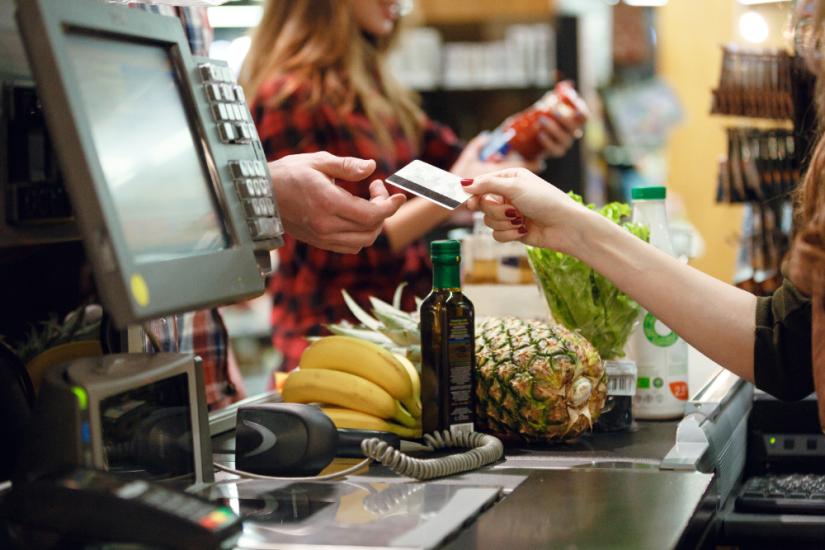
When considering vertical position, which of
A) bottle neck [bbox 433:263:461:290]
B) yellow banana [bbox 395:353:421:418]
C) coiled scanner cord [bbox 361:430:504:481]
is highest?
bottle neck [bbox 433:263:461:290]

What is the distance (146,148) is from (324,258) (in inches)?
77.1

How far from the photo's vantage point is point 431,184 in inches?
61.1

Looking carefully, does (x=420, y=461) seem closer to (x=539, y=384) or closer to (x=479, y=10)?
(x=539, y=384)

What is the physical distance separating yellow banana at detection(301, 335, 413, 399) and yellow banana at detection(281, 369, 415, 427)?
12 millimetres

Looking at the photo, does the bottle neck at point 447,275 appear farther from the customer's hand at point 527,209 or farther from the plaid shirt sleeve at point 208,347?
the plaid shirt sleeve at point 208,347

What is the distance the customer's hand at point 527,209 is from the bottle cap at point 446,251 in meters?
0.08

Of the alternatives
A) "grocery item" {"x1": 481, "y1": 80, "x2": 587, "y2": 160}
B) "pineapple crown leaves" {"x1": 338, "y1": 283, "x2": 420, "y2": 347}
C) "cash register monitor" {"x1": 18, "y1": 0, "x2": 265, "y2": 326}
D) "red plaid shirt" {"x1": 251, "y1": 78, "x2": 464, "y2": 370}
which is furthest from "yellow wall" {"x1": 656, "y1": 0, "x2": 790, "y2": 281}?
"cash register monitor" {"x1": 18, "y1": 0, "x2": 265, "y2": 326}

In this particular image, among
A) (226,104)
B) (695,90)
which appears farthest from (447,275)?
(695,90)

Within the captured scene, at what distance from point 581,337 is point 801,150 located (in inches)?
43.5

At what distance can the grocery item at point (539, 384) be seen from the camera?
161cm

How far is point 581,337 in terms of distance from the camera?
1708 mm

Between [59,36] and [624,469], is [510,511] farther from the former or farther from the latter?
[59,36]

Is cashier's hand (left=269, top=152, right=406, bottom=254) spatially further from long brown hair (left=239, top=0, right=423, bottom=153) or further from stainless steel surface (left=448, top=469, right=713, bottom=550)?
long brown hair (left=239, top=0, right=423, bottom=153)

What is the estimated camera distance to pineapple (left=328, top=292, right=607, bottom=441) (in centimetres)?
161
